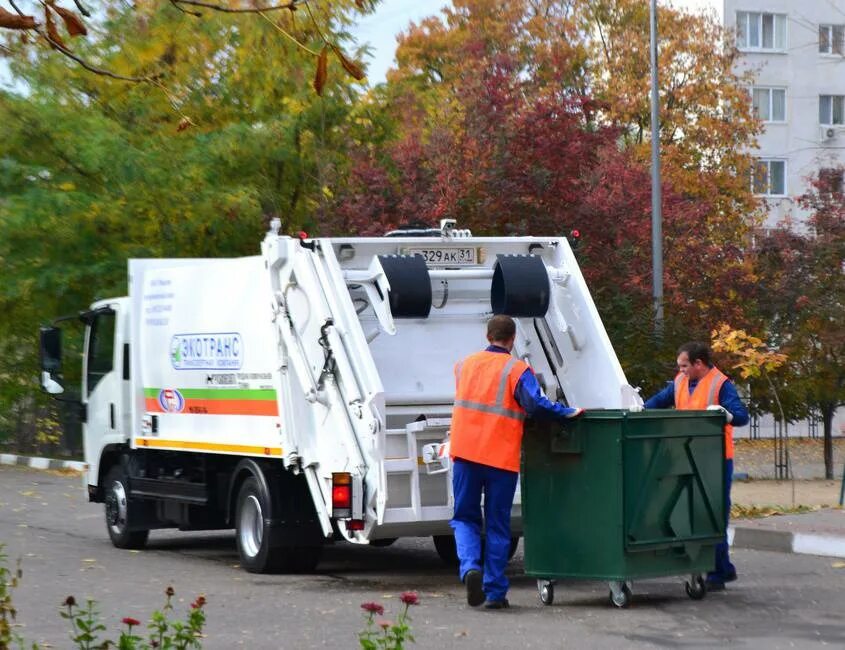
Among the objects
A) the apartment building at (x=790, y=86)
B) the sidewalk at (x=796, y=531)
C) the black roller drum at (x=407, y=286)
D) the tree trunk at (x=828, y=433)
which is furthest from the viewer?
the apartment building at (x=790, y=86)

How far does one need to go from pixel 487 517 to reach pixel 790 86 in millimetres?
39055

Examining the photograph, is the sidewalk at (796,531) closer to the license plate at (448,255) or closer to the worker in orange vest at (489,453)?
the license plate at (448,255)

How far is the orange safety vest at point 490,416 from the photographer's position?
912 centimetres

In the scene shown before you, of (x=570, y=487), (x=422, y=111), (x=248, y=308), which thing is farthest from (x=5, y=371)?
(x=570, y=487)

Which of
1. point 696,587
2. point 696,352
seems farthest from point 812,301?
point 696,587

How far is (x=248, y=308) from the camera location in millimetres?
10977

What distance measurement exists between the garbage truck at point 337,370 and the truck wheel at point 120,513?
0.56m

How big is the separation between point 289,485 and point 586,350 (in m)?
2.15

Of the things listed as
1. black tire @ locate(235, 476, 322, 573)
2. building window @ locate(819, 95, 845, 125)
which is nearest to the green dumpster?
black tire @ locate(235, 476, 322, 573)

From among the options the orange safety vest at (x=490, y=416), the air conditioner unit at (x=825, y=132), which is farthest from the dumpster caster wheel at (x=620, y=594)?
the air conditioner unit at (x=825, y=132)

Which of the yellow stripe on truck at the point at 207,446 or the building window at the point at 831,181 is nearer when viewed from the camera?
the yellow stripe on truck at the point at 207,446

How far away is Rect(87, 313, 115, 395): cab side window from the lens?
523 inches

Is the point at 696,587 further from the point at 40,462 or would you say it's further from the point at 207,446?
the point at 40,462

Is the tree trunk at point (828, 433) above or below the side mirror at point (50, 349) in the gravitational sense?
below
